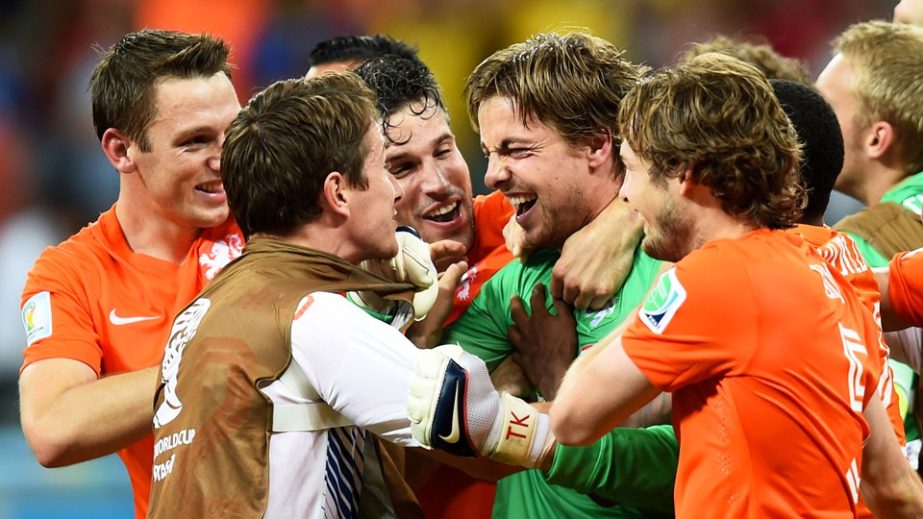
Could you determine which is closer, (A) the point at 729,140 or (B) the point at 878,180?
(A) the point at 729,140

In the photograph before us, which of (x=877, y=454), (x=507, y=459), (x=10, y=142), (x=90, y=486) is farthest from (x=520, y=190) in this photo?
(x=10, y=142)

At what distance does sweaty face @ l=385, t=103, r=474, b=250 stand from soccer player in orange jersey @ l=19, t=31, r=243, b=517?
22.3 inches

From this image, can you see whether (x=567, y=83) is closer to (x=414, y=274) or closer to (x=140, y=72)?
(x=414, y=274)

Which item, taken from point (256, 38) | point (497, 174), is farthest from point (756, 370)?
point (256, 38)

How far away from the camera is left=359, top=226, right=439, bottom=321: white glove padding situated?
10.9 feet

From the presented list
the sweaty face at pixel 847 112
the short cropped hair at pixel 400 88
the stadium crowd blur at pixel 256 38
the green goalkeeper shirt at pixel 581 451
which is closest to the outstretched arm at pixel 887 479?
the green goalkeeper shirt at pixel 581 451

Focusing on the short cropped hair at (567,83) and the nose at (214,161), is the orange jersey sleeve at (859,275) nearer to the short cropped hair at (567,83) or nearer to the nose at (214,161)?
the short cropped hair at (567,83)

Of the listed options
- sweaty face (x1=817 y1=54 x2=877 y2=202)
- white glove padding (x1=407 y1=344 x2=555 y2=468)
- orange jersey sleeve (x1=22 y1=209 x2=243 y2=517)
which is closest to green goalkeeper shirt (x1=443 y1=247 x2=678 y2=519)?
white glove padding (x1=407 y1=344 x2=555 y2=468)

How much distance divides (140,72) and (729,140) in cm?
206

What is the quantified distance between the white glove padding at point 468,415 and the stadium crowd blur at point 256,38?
19.3ft

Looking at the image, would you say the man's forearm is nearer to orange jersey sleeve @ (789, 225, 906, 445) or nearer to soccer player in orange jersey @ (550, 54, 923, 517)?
soccer player in orange jersey @ (550, 54, 923, 517)

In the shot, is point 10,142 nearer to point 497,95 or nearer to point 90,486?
point 90,486

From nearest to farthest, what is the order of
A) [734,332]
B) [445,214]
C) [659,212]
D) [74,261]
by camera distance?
[734,332], [659,212], [74,261], [445,214]

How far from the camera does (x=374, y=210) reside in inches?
120
